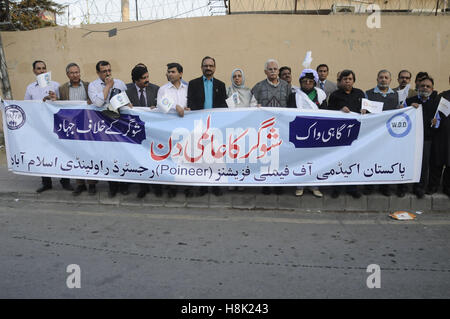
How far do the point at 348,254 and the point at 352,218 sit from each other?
4.39 ft

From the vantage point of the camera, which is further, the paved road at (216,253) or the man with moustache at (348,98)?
the man with moustache at (348,98)

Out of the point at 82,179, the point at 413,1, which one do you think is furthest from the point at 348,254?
the point at 413,1

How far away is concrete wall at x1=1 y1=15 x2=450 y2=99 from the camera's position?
9.48 meters

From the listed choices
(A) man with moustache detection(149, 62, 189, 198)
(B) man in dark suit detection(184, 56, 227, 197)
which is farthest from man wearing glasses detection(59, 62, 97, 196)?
(B) man in dark suit detection(184, 56, 227, 197)

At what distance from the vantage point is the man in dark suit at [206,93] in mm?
5961

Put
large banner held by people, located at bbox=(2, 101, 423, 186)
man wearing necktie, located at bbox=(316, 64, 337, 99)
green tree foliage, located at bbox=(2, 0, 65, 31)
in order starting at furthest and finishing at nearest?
green tree foliage, located at bbox=(2, 0, 65, 31) < man wearing necktie, located at bbox=(316, 64, 337, 99) < large banner held by people, located at bbox=(2, 101, 423, 186)

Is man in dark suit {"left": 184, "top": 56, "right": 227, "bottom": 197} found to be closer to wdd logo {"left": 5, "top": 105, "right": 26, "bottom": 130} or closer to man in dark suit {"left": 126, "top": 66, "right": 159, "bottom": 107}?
man in dark suit {"left": 126, "top": 66, "right": 159, "bottom": 107}

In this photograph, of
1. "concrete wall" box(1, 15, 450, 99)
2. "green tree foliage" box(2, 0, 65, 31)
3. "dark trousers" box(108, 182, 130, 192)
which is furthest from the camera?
"green tree foliage" box(2, 0, 65, 31)

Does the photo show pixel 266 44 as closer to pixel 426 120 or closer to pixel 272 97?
pixel 272 97

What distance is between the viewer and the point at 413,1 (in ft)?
45.2

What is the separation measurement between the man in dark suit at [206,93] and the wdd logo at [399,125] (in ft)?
7.42

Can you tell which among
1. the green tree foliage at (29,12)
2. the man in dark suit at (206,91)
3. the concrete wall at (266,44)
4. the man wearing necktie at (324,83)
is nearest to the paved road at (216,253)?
the man in dark suit at (206,91)

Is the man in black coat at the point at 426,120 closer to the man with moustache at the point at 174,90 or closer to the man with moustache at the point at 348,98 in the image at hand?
the man with moustache at the point at 348,98

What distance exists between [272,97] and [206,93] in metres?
0.93
